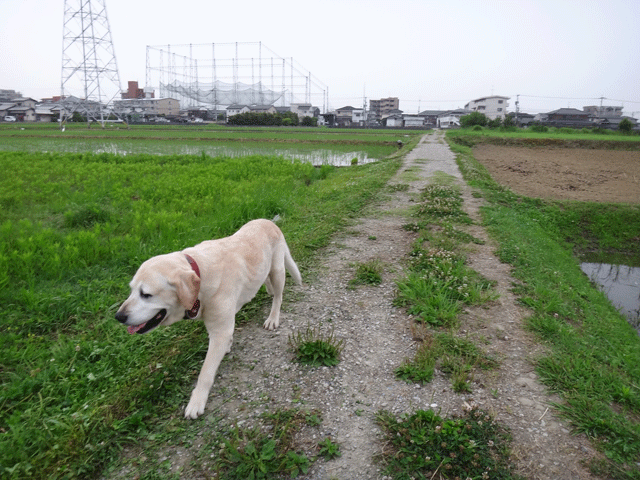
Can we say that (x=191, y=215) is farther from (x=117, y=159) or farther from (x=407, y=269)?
(x=117, y=159)

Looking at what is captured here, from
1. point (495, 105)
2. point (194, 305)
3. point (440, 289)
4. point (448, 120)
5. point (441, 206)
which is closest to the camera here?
point (194, 305)

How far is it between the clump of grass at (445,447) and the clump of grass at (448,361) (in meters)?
0.40

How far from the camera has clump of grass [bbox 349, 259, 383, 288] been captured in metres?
5.12

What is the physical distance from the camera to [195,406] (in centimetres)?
286

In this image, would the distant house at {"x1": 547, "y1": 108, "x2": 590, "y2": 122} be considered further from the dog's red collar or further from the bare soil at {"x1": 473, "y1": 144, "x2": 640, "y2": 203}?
the dog's red collar

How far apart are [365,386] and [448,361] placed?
0.81 m

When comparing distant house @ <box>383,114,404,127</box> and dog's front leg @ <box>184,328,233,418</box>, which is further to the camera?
distant house @ <box>383,114,404,127</box>

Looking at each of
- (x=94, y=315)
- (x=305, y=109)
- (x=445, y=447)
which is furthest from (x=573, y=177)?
(x=305, y=109)

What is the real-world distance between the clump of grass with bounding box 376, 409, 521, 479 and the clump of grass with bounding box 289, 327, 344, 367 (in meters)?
0.76

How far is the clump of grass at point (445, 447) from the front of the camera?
93.6 inches

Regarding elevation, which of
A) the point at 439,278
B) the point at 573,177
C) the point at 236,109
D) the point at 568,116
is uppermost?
the point at 236,109

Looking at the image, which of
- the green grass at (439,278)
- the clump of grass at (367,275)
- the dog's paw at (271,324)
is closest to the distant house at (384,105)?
the green grass at (439,278)

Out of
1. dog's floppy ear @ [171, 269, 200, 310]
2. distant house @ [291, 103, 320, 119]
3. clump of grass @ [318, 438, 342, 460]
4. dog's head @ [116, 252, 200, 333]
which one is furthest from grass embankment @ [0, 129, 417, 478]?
distant house @ [291, 103, 320, 119]

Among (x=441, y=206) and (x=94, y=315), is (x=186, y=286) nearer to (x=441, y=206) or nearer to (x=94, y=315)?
(x=94, y=315)
